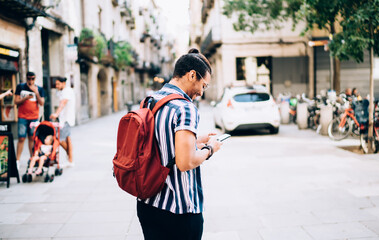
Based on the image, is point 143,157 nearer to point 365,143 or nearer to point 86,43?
point 365,143

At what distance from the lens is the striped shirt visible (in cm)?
188

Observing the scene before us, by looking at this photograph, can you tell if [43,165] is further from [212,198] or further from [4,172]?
[212,198]

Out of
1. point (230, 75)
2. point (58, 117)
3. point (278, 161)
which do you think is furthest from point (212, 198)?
point (230, 75)

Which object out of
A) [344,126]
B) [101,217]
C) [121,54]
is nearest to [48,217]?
[101,217]

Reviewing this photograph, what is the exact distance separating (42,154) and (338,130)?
7629 millimetres

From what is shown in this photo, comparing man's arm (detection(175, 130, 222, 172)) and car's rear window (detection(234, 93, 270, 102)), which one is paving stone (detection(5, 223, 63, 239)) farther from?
car's rear window (detection(234, 93, 270, 102))

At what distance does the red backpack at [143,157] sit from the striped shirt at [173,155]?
32 mm

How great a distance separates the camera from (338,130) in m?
10.5

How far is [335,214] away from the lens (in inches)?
176

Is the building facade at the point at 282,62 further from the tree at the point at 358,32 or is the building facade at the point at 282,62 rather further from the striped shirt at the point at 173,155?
the striped shirt at the point at 173,155

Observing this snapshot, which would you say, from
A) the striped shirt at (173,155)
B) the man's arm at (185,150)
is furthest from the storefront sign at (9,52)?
the man's arm at (185,150)

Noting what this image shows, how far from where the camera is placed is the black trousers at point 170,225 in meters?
2.01

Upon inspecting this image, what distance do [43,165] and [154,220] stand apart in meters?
5.07

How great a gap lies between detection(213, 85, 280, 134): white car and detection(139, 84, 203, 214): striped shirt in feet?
33.4
